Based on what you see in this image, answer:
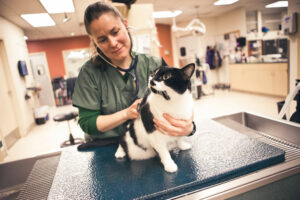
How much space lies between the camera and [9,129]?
11.7 ft

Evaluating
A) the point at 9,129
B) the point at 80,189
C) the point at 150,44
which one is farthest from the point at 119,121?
the point at 9,129

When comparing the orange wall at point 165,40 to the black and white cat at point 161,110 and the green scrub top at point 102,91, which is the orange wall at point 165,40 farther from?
the black and white cat at point 161,110

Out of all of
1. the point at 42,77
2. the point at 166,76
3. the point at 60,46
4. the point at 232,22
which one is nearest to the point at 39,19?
the point at 60,46

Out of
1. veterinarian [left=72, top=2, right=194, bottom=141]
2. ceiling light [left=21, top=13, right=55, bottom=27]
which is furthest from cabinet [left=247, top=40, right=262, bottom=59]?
ceiling light [left=21, top=13, right=55, bottom=27]

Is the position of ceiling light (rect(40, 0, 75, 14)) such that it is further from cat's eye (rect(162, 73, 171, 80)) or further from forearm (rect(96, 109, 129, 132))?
cat's eye (rect(162, 73, 171, 80))

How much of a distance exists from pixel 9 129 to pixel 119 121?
12.8ft

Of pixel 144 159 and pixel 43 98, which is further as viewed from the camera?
pixel 43 98

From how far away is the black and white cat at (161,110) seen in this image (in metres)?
0.66

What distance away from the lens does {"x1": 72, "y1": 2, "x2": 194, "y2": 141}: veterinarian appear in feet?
2.52

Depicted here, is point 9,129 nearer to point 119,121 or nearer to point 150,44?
point 150,44

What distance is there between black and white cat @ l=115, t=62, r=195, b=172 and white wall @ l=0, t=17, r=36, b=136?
431 cm

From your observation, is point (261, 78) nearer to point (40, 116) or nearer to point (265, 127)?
point (265, 127)

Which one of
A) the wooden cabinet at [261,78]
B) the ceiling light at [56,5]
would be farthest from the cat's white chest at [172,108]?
the wooden cabinet at [261,78]

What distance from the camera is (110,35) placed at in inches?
31.5
